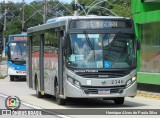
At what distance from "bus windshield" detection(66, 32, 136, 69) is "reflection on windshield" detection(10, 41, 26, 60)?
68.1 feet

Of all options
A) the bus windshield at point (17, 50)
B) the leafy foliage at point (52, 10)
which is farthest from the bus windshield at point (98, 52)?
the leafy foliage at point (52, 10)

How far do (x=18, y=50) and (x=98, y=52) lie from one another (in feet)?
69.8

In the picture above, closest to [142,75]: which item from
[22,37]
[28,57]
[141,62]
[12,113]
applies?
[141,62]

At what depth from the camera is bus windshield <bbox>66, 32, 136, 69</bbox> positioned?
54.6 ft

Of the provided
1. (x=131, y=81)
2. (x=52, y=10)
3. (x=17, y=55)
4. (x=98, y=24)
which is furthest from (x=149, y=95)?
(x=52, y=10)

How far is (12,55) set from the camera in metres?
37.8

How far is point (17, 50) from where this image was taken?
123ft

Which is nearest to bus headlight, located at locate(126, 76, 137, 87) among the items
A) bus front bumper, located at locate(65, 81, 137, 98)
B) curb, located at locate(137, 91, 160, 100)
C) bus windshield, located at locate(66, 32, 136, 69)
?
bus front bumper, located at locate(65, 81, 137, 98)

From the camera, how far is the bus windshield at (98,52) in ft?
54.6

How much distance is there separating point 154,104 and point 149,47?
7.28m

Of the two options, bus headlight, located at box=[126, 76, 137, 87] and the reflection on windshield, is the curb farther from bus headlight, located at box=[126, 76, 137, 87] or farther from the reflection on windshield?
the reflection on windshield

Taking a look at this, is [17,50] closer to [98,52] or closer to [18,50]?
[18,50]

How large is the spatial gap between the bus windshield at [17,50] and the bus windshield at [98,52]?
2075 cm

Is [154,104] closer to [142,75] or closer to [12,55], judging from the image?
[142,75]
